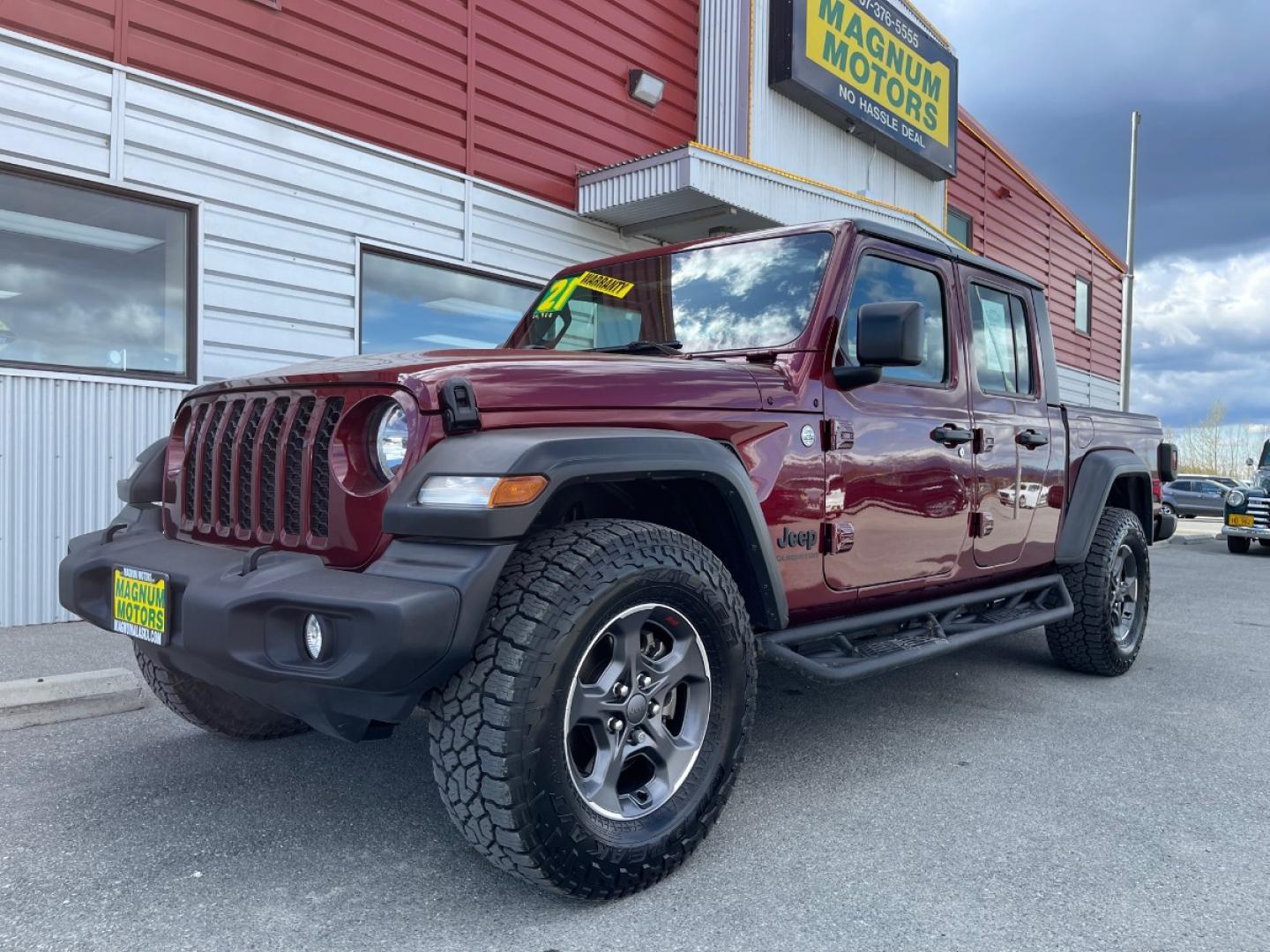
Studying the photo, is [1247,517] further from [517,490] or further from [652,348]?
[517,490]

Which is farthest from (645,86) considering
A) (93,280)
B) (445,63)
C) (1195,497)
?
(1195,497)

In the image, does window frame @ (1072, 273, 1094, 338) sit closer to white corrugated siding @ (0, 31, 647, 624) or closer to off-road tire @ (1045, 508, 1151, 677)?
white corrugated siding @ (0, 31, 647, 624)

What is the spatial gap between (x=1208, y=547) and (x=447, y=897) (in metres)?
15.9

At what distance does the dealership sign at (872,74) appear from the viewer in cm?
950

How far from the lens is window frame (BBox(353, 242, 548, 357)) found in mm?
6746

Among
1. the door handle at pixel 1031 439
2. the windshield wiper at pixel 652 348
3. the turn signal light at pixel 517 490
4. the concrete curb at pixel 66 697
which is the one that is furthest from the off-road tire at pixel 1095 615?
the concrete curb at pixel 66 697

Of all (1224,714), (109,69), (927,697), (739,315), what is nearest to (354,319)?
(109,69)

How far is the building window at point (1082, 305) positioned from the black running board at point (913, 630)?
652 inches

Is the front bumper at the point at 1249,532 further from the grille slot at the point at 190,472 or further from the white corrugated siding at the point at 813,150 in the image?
the grille slot at the point at 190,472

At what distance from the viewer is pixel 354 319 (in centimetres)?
672

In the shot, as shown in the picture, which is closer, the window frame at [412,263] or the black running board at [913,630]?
the black running board at [913,630]

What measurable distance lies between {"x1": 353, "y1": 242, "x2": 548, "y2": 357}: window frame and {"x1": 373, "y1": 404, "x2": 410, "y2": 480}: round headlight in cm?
400

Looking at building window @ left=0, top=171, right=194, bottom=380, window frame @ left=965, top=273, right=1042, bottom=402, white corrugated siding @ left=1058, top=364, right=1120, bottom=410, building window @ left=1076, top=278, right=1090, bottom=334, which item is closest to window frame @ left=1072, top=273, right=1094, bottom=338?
building window @ left=1076, top=278, right=1090, bottom=334

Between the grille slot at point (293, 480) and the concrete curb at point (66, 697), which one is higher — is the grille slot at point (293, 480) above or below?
above
